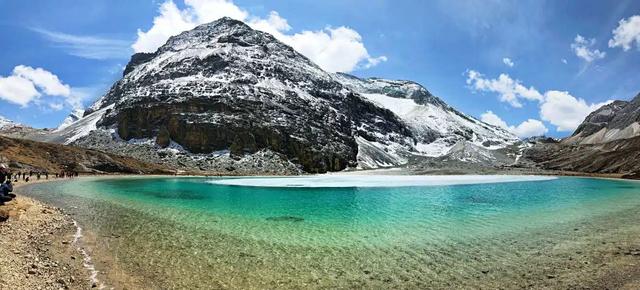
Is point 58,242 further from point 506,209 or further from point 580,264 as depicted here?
point 506,209

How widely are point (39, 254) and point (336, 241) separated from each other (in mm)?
13413

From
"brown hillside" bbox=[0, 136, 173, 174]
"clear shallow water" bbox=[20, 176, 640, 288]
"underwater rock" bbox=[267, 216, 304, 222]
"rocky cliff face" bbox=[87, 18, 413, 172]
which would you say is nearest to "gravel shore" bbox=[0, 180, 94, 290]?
"clear shallow water" bbox=[20, 176, 640, 288]

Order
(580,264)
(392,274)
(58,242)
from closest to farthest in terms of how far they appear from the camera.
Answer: (392,274) < (580,264) < (58,242)

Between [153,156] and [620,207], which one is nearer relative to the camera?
[620,207]

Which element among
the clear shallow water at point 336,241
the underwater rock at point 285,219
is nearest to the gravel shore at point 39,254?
the clear shallow water at point 336,241

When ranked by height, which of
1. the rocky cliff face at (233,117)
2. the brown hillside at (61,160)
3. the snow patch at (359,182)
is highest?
the rocky cliff face at (233,117)

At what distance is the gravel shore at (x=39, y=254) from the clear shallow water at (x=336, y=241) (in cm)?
151

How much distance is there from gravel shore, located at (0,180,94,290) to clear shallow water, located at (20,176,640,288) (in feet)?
4.95

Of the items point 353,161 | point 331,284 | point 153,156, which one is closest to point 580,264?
point 331,284

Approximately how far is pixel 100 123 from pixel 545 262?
181 meters

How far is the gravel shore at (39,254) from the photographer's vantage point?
545 inches

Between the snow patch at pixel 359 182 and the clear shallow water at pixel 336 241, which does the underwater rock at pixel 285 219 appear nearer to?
the clear shallow water at pixel 336 241

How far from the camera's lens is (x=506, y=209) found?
36.8m

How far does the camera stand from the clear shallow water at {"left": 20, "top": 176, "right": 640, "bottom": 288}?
52.5ft
